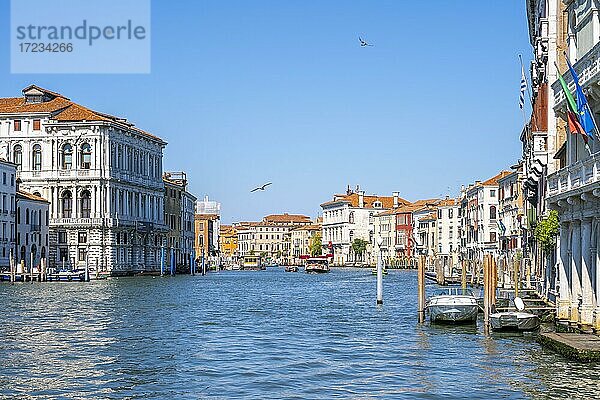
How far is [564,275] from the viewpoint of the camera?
22562 millimetres

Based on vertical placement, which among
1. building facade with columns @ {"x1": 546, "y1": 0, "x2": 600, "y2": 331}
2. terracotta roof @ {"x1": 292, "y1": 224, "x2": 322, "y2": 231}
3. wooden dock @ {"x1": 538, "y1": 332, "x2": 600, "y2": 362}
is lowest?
wooden dock @ {"x1": 538, "y1": 332, "x2": 600, "y2": 362}

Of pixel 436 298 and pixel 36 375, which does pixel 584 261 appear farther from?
pixel 36 375

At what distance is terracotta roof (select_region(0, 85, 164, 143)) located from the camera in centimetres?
6988

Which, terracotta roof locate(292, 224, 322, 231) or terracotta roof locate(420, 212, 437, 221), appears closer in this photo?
terracotta roof locate(420, 212, 437, 221)

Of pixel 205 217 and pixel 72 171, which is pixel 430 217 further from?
pixel 72 171

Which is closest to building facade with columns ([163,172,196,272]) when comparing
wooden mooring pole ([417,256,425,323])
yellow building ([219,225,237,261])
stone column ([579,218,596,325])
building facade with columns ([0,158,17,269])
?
building facade with columns ([0,158,17,269])

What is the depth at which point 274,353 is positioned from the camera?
21.3m

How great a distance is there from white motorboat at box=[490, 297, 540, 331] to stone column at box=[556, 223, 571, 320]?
0.64 meters

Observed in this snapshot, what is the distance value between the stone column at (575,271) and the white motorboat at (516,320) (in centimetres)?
181

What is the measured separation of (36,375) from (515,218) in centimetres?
5356

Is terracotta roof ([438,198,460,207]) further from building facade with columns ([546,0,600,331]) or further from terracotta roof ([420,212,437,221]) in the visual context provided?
building facade with columns ([546,0,600,331])

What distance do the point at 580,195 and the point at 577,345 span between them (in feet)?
10.5

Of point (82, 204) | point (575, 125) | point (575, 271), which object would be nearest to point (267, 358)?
point (575, 271)

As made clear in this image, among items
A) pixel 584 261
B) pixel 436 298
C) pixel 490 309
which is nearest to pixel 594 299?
pixel 584 261
